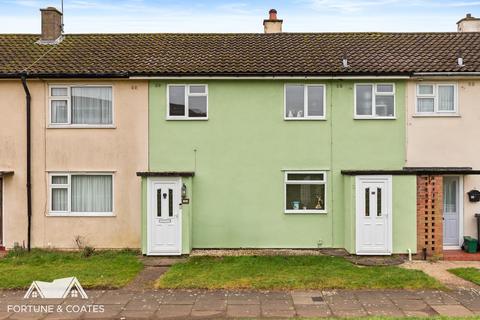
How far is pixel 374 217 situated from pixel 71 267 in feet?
26.9

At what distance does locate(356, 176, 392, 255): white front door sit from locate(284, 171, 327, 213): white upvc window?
4.02 feet

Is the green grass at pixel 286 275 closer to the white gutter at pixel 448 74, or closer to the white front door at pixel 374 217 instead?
the white front door at pixel 374 217

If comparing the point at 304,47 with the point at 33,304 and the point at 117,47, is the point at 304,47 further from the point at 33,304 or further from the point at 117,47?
the point at 33,304

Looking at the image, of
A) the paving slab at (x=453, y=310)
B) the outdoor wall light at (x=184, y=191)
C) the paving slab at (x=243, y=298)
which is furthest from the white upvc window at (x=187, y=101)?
the paving slab at (x=453, y=310)

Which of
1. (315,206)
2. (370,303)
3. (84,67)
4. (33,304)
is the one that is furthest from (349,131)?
(33,304)

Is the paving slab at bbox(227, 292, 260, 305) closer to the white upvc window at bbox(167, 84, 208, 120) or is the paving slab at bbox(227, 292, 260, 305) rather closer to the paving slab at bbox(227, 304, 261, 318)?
the paving slab at bbox(227, 304, 261, 318)

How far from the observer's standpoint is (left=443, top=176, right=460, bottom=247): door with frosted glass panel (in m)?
14.1

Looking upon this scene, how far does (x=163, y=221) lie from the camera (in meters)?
13.3

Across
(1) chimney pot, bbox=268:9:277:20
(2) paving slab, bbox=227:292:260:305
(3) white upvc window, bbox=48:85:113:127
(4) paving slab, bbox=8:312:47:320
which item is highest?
(1) chimney pot, bbox=268:9:277:20

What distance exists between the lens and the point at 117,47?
53.6 feet

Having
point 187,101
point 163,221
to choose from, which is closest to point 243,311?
point 163,221

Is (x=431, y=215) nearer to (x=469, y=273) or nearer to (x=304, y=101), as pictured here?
(x=469, y=273)

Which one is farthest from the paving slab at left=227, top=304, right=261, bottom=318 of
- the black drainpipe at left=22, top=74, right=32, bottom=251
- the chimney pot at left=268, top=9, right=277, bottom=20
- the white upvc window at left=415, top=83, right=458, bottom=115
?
the chimney pot at left=268, top=9, right=277, bottom=20

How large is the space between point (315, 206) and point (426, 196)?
313cm
